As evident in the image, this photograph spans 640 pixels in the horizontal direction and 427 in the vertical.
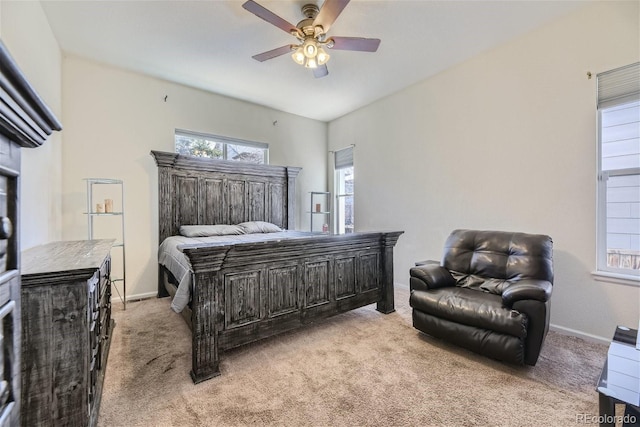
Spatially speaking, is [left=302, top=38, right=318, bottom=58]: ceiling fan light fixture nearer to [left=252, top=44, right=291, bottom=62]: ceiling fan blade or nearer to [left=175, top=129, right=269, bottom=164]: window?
[left=252, top=44, right=291, bottom=62]: ceiling fan blade

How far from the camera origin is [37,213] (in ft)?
8.15

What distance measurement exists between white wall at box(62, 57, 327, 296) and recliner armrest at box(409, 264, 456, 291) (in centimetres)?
346

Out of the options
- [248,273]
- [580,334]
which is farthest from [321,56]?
[580,334]

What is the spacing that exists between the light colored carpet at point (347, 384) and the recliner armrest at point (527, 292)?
533 millimetres

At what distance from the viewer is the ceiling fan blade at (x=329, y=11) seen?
2034mm

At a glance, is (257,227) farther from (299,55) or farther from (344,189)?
(299,55)

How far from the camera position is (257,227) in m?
4.35

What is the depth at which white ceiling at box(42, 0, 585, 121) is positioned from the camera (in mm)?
2518

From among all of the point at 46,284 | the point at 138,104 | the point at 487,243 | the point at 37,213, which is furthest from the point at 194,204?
the point at 487,243

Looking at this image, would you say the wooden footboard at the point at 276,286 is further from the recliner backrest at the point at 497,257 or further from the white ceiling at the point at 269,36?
the white ceiling at the point at 269,36

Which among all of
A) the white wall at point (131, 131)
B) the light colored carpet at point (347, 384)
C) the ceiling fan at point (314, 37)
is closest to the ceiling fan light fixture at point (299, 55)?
the ceiling fan at point (314, 37)

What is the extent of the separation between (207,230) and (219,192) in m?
0.77

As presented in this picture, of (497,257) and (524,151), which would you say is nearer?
(497,257)

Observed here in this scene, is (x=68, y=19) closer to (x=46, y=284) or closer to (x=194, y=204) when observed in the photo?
(x=194, y=204)
